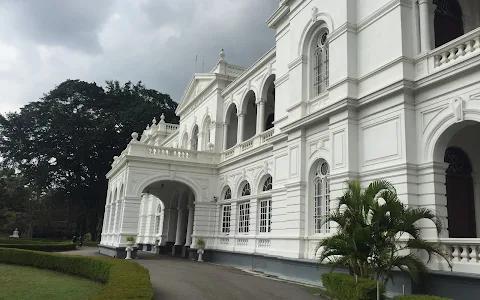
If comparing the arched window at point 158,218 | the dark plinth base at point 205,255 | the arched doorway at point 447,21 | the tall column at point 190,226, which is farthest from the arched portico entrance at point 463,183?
the arched window at point 158,218

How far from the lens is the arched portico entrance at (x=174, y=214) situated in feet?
83.0

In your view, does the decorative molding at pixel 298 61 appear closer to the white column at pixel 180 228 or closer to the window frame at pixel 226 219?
the window frame at pixel 226 219

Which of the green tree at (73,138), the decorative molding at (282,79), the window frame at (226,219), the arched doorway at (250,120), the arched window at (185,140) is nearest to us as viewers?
the decorative molding at (282,79)

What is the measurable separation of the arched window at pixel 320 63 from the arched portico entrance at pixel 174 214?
12.5 m

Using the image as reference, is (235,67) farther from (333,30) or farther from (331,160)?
(331,160)

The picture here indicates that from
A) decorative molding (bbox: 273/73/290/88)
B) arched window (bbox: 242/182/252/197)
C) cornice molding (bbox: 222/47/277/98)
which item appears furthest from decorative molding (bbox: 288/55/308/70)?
arched window (bbox: 242/182/252/197)

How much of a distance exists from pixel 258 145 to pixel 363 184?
25.6ft

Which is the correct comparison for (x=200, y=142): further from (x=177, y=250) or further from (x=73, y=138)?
(x=73, y=138)

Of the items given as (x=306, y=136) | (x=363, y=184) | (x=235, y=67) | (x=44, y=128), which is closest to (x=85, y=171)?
(x=44, y=128)

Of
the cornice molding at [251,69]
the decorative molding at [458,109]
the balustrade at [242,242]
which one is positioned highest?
the cornice molding at [251,69]

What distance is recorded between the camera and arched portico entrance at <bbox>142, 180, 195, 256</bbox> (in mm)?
25297

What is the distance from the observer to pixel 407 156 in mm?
10078

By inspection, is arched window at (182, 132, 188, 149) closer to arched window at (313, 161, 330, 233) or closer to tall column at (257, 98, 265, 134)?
tall column at (257, 98, 265, 134)

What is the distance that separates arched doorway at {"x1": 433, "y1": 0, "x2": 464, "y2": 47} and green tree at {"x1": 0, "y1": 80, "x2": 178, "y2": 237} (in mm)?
35618
